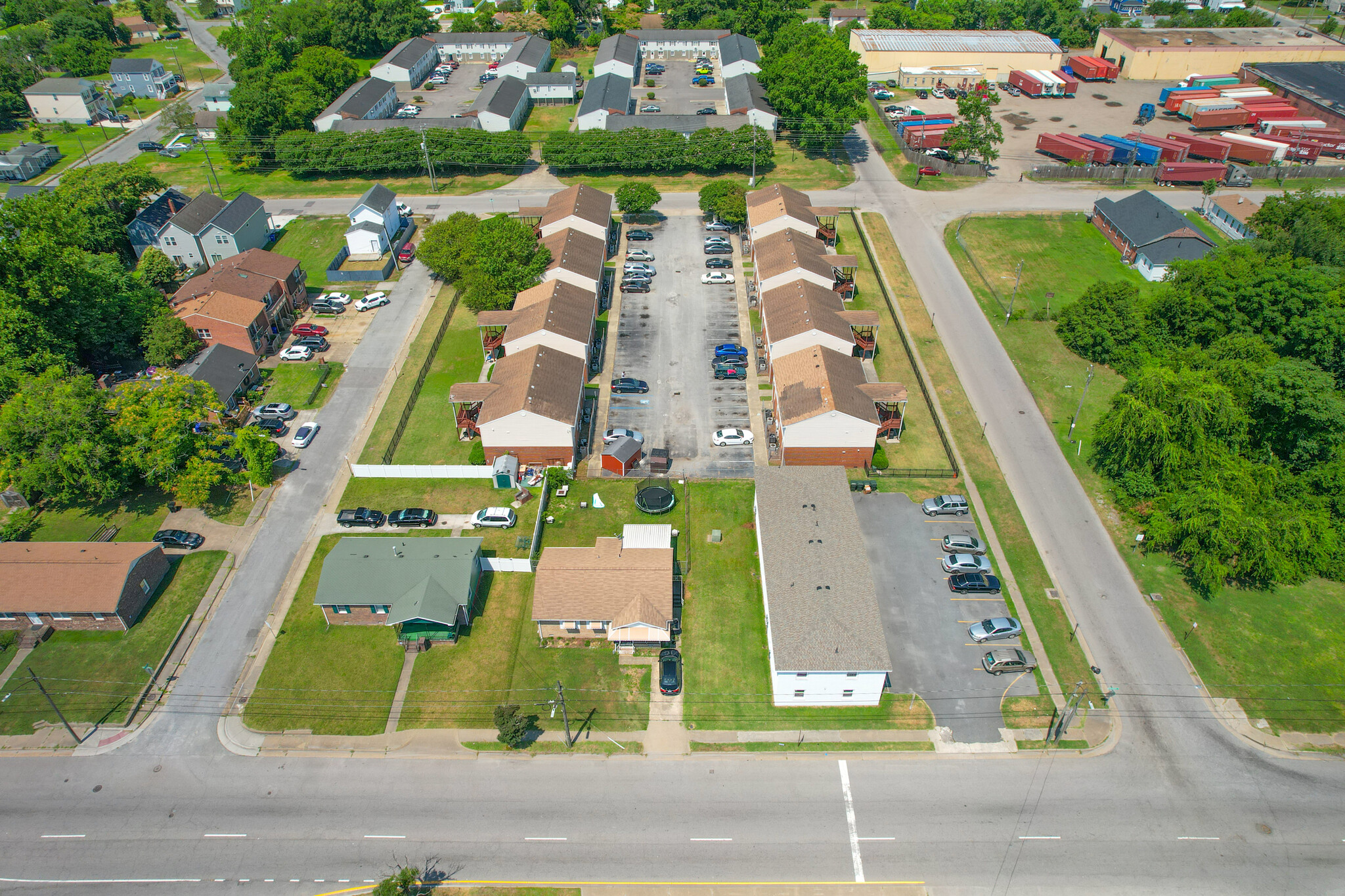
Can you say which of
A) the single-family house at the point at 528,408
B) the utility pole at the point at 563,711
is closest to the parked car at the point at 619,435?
the single-family house at the point at 528,408

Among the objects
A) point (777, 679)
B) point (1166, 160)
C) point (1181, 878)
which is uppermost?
point (1166, 160)

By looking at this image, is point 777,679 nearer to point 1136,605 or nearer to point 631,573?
point 631,573

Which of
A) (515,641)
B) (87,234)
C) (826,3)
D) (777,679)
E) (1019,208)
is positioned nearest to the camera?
(777,679)

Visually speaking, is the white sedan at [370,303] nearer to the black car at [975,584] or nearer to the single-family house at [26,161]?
the black car at [975,584]

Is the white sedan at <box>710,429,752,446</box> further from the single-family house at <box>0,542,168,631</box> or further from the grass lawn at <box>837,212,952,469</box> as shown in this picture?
the single-family house at <box>0,542,168,631</box>

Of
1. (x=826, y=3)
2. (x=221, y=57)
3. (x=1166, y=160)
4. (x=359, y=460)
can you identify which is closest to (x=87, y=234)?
(x=359, y=460)

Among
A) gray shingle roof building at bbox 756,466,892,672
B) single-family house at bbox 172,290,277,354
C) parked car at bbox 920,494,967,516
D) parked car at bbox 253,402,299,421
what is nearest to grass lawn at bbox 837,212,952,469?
parked car at bbox 920,494,967,516
